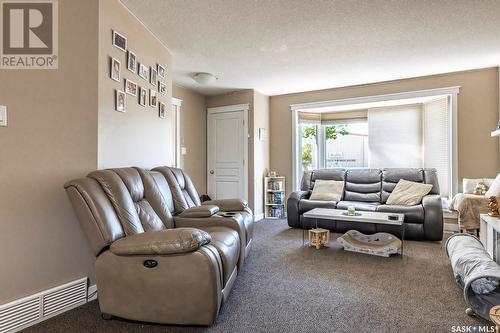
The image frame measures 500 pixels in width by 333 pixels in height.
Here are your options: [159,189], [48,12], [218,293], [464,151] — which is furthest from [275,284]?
[464,151]

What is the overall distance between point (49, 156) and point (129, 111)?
89 cm

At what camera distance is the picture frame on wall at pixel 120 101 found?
8.02 ft

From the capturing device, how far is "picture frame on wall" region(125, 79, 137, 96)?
2623mm

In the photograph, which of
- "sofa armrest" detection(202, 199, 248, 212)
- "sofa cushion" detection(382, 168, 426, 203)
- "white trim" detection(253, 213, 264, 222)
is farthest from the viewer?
"white trim" detection(253, 213, 264, 222)

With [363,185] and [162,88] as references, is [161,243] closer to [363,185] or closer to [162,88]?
[162,88]

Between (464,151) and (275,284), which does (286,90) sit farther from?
(275,284)

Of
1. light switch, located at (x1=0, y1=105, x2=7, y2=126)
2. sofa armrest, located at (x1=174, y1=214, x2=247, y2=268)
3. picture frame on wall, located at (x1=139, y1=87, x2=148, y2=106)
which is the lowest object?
sofa armrest, located at (x1=174, y1=214, x2=247, y2=268)

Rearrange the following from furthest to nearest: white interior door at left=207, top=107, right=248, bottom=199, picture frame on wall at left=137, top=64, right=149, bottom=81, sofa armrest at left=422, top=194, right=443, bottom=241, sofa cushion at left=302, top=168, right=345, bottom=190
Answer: white interior door at left=207, top=107, right=248, bottom=199, sofa cushion at left=302, top=168, right=345, bottom=190, sofa armrest at left=422, top=194, right=443, bottom=241, picture frame on wall at left=137, top=64, right=149, bottom=81

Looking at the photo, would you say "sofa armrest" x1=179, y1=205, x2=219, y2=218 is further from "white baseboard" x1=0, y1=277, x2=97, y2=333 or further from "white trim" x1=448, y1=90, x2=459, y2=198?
"white trim" x1=448, y1=90, x2=459, y2=198

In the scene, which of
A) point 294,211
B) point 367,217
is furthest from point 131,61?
point 294,211

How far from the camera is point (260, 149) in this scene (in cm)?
549

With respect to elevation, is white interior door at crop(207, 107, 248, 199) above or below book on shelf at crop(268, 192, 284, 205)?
above

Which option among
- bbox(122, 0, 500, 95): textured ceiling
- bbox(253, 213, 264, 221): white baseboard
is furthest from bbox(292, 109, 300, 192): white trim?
bbox(122, 0, 500, 95): textured ceiling

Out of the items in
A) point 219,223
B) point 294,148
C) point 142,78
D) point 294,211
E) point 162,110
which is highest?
point 142,78
